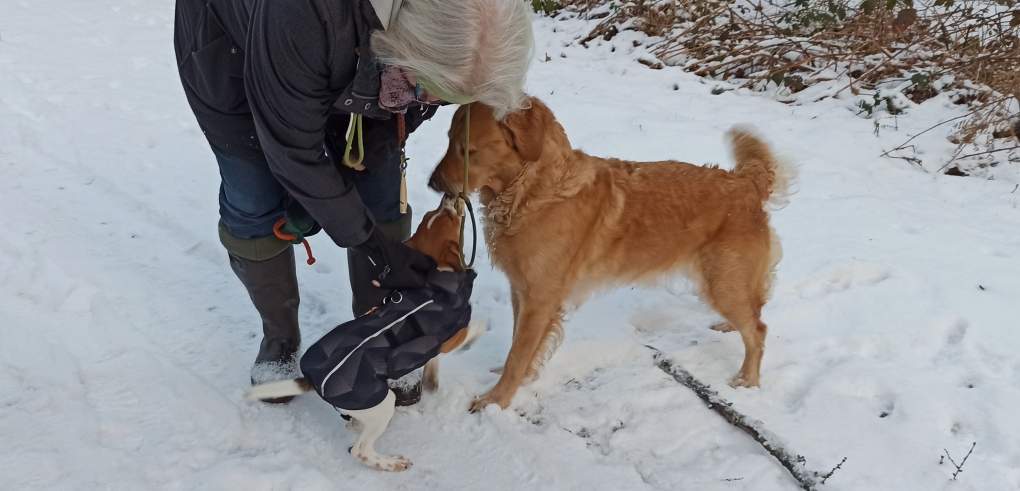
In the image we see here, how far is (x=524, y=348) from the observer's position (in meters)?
2.71

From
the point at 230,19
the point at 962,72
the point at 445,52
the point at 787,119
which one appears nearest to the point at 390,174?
the point at 230,19

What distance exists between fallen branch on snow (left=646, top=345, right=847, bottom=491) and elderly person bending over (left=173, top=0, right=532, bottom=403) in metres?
1.21

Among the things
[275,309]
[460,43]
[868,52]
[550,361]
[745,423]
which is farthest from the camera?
[868,52]

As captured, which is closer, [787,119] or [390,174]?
[390,174]

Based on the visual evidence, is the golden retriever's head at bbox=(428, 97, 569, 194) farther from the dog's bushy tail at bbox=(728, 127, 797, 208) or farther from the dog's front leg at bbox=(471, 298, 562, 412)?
the dog's bushy tail at bbox=(728, 127, 797, 208)

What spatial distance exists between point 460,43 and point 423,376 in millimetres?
1530

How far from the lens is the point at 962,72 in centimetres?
556

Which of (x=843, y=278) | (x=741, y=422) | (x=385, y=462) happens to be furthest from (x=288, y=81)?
(x=843, y=278)

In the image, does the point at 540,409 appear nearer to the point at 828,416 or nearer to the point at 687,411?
the point at 687,411

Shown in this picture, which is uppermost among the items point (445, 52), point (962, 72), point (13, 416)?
point (445, 52)

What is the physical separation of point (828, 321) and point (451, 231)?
1.91m

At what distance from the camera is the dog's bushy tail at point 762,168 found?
2.86 metres

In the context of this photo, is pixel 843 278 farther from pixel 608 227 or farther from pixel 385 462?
pixel 385 462

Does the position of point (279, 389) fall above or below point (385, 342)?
below
